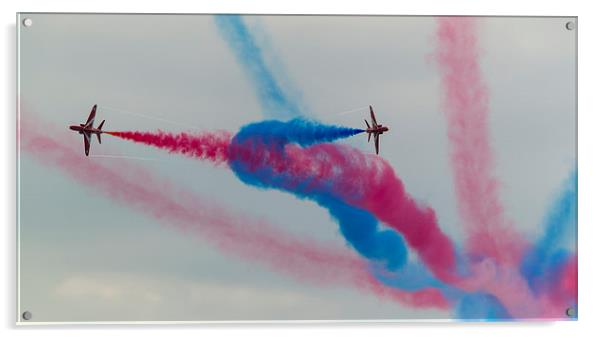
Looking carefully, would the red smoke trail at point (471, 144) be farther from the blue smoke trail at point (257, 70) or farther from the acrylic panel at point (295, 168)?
the blue smoke trail at point (257, 70)

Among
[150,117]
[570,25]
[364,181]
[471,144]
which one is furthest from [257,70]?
[570,25]

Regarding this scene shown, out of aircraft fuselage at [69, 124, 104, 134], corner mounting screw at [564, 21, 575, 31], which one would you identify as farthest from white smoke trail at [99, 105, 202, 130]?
corner mounting screw at [564, 21, 575, 31]

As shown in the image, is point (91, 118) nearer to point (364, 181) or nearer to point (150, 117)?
point (150, 117)

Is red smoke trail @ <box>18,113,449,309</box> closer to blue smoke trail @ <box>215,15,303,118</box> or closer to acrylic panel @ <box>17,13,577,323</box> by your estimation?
acrylic panel @ <box>17,13,577,323</box>

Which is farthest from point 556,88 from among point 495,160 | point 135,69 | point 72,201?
point 72,201

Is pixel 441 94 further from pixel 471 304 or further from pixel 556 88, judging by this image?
pixel 471 304

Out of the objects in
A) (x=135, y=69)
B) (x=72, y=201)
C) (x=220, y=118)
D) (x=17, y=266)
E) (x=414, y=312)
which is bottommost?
(x=414, y=312)
